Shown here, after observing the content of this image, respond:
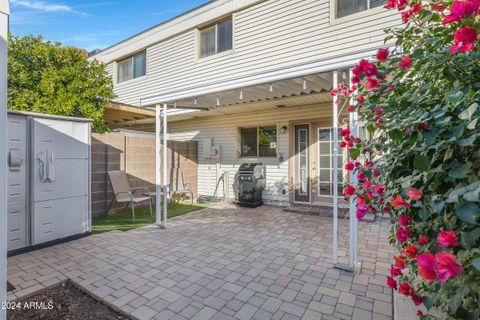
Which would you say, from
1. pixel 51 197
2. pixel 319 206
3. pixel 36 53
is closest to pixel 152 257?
pixel 51 197

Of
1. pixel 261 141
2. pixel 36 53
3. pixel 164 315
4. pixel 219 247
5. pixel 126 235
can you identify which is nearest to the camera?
pixel 164 315

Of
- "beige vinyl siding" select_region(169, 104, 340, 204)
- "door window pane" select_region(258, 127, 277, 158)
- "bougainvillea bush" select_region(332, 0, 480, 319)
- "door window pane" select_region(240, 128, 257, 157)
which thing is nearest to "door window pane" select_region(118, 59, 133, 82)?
"beige vinyl siding" select_region(169, 104, 340, 204)

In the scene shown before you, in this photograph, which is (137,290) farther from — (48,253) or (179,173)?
(179,173)

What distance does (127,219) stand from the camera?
5652mm

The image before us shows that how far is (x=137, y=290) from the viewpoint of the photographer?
269 cm

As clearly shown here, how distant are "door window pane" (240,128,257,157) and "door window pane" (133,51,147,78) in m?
4.42

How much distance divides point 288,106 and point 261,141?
1.32m

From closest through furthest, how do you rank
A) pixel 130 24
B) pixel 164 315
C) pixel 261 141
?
1. pixel 164 315
2. pixel 261 141
3. pixel 130 24

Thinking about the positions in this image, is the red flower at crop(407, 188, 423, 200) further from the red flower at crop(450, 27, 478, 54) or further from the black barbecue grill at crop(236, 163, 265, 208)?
the black barbecue grill at crop(236, 163, 265, 208)

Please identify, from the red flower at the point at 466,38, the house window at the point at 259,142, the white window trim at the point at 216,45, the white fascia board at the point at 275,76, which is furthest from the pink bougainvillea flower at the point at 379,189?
the white window trim at the point at 216,45

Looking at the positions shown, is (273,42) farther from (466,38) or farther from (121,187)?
(466,38)

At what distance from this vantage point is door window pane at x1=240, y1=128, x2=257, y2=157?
25.1ft

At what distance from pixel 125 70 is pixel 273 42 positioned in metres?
6.38

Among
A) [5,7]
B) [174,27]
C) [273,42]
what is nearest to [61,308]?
[5,7]
